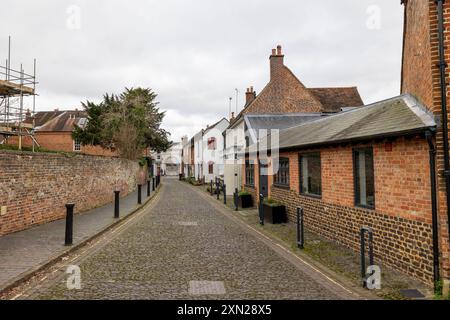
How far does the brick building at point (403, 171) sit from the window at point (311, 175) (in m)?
0.07

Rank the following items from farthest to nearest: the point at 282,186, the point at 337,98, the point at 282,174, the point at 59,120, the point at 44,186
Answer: the point at 59,120 → the point at 337,98 → the point at 282,174 → the point at 282,186 → the point at 44,186

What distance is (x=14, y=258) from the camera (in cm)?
689

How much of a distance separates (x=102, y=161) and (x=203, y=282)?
1319cm

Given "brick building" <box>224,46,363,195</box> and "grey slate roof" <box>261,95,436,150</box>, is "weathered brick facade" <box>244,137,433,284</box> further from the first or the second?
"brick building" <box>224,46,363,195</box>

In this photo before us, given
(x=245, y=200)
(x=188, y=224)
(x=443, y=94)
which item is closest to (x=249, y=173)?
(x=245, y=200)

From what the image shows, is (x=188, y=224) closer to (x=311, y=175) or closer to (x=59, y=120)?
(x=311, y=175)

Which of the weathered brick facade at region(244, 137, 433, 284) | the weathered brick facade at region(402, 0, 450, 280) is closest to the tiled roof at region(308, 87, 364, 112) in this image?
the weathered brick facade at region(244, 137, 433, 284)

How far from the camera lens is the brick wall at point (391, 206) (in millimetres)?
5836

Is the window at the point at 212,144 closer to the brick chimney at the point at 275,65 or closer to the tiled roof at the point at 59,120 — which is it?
the brick chimney at the point at 275,65

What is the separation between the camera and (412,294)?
5.20m

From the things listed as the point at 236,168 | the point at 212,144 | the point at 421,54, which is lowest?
the point at 236,168

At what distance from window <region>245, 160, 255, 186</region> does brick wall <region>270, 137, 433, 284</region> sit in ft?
30.4

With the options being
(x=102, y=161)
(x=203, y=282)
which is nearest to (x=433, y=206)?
(x=203, y=282)

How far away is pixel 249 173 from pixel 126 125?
1346 cm
